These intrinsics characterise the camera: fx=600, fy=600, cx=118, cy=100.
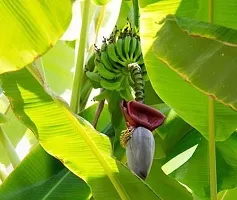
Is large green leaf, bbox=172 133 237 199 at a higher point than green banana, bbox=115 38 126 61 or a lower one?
lower

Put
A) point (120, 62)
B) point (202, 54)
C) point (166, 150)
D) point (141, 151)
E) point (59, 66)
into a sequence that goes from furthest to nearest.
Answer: point (59, 66)
point (166, 150)
point (120, 62)
point (141, 151)
point (202, 54)

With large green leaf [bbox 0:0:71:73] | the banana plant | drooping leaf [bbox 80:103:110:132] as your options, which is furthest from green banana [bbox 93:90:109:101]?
large green leaf [bbox 0:0:71:73]

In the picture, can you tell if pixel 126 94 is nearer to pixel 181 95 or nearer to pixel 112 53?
pixel 112 53

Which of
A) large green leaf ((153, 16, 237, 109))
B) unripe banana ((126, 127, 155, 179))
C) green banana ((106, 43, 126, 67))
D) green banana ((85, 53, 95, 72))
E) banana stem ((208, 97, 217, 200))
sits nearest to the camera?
large green leaf ((153, 16, 237, 109))

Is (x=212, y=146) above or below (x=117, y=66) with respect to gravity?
below

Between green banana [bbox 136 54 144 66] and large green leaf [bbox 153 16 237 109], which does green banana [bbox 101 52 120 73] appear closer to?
green banana [bbox 136 54 144 66]

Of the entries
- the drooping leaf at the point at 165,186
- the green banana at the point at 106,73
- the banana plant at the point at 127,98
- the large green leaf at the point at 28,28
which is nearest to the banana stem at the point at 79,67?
the banana plant at the point at 127,98

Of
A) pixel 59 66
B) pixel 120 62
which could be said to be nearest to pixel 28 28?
pixel 120 62

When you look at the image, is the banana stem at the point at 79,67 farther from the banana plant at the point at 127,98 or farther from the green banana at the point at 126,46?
the green banana at the point at 126,46
